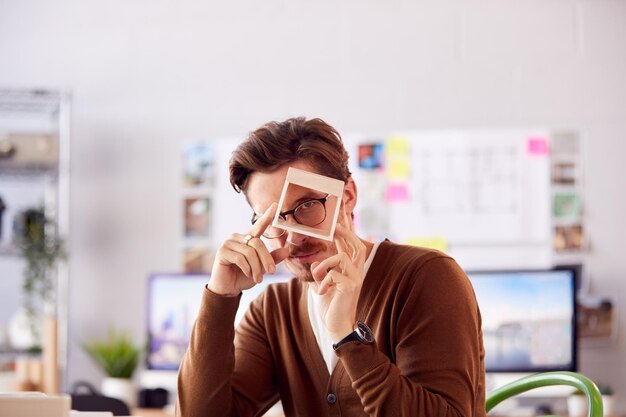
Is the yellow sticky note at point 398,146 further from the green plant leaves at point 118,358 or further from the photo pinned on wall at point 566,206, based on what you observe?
the green plant leaves at point 118,358

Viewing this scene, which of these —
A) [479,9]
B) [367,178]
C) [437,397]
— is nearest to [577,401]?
[367,178]

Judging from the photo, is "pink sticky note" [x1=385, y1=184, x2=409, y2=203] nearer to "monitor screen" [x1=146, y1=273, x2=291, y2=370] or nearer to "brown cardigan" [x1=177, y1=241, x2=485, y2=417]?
"monitor screen" [x1=146, y1=273, x2=291, y2=370]

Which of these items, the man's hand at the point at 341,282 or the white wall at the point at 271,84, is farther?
the white wall at the point at 271,84

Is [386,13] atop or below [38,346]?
atop

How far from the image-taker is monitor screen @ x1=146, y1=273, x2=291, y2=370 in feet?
12.4

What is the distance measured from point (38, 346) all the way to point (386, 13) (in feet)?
6.49

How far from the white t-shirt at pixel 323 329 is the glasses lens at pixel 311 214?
13 centimetres

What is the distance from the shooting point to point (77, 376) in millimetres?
4113

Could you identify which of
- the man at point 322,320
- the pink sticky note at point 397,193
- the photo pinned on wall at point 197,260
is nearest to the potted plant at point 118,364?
the photo pinned on wall at point 197,260

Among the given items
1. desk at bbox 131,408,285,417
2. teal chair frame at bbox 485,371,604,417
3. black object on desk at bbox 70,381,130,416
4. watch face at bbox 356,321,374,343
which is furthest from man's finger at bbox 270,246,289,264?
desk at bbox 131,408,285,417

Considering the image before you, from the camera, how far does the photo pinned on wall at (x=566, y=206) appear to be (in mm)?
3783

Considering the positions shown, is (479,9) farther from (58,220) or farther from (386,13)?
(58,220)

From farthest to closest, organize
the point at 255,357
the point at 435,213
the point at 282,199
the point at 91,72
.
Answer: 1. the point at 91,72
2. the point at 435,213
3. the point at 255,357
4. the point at 282,199

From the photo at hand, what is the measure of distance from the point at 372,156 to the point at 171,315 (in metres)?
1.03
